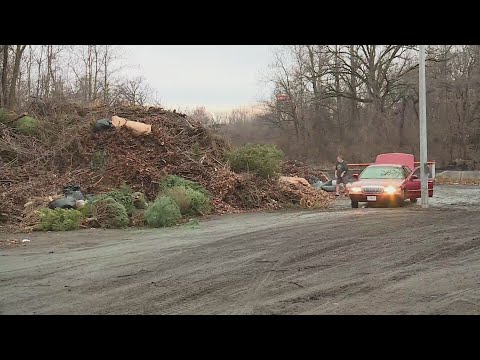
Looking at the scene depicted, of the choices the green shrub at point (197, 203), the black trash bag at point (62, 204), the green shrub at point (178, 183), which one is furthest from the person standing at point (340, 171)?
the black trash bag at point (62, 204)

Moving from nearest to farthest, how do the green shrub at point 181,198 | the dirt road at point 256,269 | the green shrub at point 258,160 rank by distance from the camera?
1. the dirt road at point 256,269
2. the green shrub at point 181,198
3. the green shrub at point 258,160

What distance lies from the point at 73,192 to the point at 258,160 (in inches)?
269

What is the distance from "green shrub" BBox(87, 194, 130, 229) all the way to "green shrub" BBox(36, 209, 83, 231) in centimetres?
46

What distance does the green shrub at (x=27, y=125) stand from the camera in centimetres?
1883

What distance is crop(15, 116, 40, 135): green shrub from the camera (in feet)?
61.8

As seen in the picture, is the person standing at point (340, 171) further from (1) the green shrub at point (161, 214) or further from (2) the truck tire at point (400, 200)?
(1) the green shrub at point (161, 214)

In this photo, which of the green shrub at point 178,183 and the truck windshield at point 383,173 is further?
the truck windshield at point 383,173

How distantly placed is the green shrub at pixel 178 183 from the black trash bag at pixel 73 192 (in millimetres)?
2673

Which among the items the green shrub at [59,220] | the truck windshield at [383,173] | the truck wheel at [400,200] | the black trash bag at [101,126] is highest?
the black trash bag at [101,126]

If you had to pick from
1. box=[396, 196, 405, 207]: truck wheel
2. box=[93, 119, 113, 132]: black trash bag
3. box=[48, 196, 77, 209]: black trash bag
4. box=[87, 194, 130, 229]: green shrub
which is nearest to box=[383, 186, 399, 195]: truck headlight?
box=[396, 196, 405, 207]: truck wheel

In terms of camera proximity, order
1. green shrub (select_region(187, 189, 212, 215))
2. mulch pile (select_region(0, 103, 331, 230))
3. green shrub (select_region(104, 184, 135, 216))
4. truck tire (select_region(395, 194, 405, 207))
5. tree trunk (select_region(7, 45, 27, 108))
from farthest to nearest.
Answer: tree trunk (select_region(7, 45, 27, 108)) < mulch pile (select_region(0, 103, 331, 230)) < truck tire (select_region(395, 194, 405, 207)) < green shrub (select_region(187, 189, 212, 215)) < green shrub (select_region(104, 184, 135, 216))

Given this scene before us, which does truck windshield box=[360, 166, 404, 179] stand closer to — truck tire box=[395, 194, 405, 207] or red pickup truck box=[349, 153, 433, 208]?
red pickup truck box=[349, 153, 433, 208]

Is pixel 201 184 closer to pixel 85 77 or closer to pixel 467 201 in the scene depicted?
pixel 467 201

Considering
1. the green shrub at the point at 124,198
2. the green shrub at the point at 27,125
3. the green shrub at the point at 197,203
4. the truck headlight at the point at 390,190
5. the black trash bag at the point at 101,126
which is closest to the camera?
the green shrub at the point at 124,198
